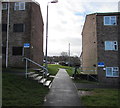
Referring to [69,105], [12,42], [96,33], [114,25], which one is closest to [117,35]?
[114,25]

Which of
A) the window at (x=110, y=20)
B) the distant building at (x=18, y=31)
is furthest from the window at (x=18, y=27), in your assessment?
the window at (x=110, y=20)

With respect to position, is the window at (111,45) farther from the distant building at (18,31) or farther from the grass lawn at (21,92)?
the grass lawn at (21,92)

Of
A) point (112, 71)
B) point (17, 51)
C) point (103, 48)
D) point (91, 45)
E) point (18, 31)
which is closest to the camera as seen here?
point (17, 51)

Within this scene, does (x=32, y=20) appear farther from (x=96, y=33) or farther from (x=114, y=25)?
(x=114, y=25)

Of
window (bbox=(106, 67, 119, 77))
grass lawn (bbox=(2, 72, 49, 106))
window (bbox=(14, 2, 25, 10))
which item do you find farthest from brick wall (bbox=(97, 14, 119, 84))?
grass lawn (bbox=(2, 72, 49, 106))

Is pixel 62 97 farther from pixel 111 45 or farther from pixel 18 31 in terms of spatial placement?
pixel 111 45

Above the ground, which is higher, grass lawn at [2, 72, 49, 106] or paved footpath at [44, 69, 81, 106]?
grass lawn at [2, 72, 49, 106]

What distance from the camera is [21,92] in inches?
296

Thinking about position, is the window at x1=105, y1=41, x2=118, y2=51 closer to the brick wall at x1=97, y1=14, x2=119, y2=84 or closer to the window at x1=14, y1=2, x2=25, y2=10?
the brick wall at x1=97, y1=14, x2=119, y2=84

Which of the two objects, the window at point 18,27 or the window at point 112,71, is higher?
the window at point 18,27

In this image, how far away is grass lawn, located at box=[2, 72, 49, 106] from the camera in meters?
6.07

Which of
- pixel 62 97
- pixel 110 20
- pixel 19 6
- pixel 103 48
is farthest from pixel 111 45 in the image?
pixel 62 97

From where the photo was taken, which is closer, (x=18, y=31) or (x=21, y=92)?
(x=21, y=92)

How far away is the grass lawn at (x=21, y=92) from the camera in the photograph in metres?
6.07
